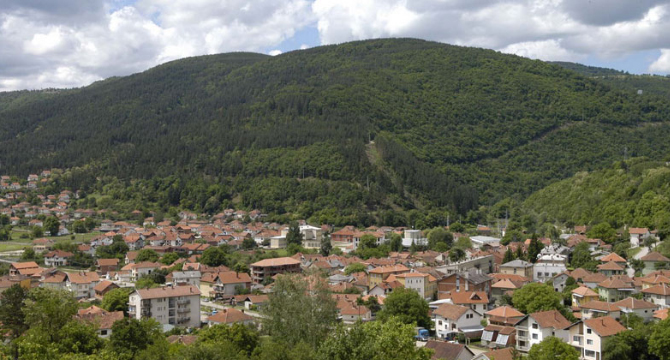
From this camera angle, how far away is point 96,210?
3546 inches

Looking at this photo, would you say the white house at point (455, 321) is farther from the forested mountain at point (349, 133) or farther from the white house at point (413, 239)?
the forested mountain at point (349, 133)

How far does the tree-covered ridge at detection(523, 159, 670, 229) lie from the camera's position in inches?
2087

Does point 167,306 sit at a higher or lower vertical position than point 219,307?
higher

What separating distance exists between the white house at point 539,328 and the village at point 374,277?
0.16ft

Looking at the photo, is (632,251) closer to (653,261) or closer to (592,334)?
(653,261)

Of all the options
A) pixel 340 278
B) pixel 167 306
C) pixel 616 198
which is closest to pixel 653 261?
pixel 616 198

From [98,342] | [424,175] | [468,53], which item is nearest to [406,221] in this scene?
[424,175]

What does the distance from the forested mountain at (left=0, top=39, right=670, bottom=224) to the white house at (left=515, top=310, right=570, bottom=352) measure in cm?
4817

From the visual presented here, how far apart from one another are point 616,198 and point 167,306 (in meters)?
43.1

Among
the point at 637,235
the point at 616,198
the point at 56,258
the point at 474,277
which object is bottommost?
the point at 56,258

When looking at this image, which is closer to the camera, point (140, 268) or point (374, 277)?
point (374, 277)

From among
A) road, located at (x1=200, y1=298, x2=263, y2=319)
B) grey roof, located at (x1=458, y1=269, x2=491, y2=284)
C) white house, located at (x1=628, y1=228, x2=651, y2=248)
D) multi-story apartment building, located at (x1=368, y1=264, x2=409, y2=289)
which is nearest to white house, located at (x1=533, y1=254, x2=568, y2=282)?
grey roof, located at (x1=458, y1=269, x2=491, y2=284)

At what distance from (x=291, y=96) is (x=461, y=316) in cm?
9314

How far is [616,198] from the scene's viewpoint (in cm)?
6122
